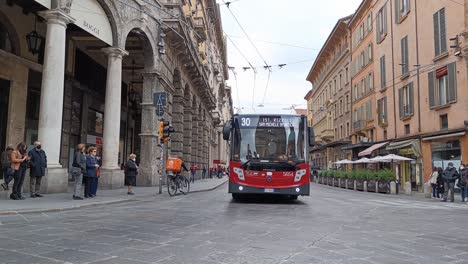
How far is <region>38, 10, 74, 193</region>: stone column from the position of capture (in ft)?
41.9

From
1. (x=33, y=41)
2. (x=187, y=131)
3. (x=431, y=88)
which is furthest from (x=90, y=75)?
(x=431, y=88)

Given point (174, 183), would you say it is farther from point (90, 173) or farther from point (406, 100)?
point (406, 100)

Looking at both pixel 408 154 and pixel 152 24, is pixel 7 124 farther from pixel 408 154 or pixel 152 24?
pixel 408 154

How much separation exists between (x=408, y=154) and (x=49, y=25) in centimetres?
2550

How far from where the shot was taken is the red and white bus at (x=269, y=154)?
43.2 ft

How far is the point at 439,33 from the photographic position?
2603cm

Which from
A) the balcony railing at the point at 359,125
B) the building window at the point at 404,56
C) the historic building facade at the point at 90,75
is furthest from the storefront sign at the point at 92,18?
the balcony railing at the point at 359,125

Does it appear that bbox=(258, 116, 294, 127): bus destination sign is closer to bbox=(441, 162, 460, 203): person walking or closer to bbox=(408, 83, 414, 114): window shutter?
bbox=(441, 162, 460, 203): person walking

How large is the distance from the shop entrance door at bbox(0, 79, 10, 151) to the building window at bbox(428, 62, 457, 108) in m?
22.4

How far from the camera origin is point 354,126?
43.9 m

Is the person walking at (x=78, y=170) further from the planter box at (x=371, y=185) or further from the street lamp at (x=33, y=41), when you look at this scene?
the planter box at (x=371, y=185)

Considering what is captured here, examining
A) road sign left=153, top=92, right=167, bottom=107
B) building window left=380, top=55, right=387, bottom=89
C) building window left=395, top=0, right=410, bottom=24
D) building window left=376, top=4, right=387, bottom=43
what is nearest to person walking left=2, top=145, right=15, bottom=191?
road sign left=153, top=92, right=167, bottom=107

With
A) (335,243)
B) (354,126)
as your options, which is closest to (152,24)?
(335,243)

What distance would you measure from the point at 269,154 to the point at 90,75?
11964 millimetres
